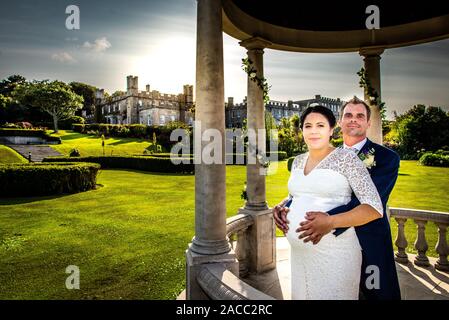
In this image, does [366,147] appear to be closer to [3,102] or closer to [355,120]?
[355,120]

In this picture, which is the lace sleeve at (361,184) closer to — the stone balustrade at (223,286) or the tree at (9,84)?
the stone balustrade at (223,286)

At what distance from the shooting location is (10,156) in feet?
114

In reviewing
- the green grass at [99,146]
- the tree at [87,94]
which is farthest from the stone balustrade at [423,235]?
the tree at [87,94]

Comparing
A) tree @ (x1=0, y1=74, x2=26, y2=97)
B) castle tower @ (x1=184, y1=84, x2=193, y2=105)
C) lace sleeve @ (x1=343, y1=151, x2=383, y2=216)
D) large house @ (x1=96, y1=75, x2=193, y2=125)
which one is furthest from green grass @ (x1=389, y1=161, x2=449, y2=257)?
tree @ (x1=0, y1=74, x2=26, y2=97)

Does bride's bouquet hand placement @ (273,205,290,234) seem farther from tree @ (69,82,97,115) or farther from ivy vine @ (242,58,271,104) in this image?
tree @ (69,82,97,115)

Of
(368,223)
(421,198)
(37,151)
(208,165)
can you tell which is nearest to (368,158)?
(368,223)

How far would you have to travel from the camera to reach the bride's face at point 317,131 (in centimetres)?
251

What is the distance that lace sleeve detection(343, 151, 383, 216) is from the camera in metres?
2.29

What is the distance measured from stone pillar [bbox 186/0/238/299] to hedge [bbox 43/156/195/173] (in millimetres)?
24763

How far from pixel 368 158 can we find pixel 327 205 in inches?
38.7

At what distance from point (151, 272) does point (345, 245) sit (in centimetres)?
577

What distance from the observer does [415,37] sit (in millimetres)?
6371

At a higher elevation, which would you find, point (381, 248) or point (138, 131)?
point (138, 131)
